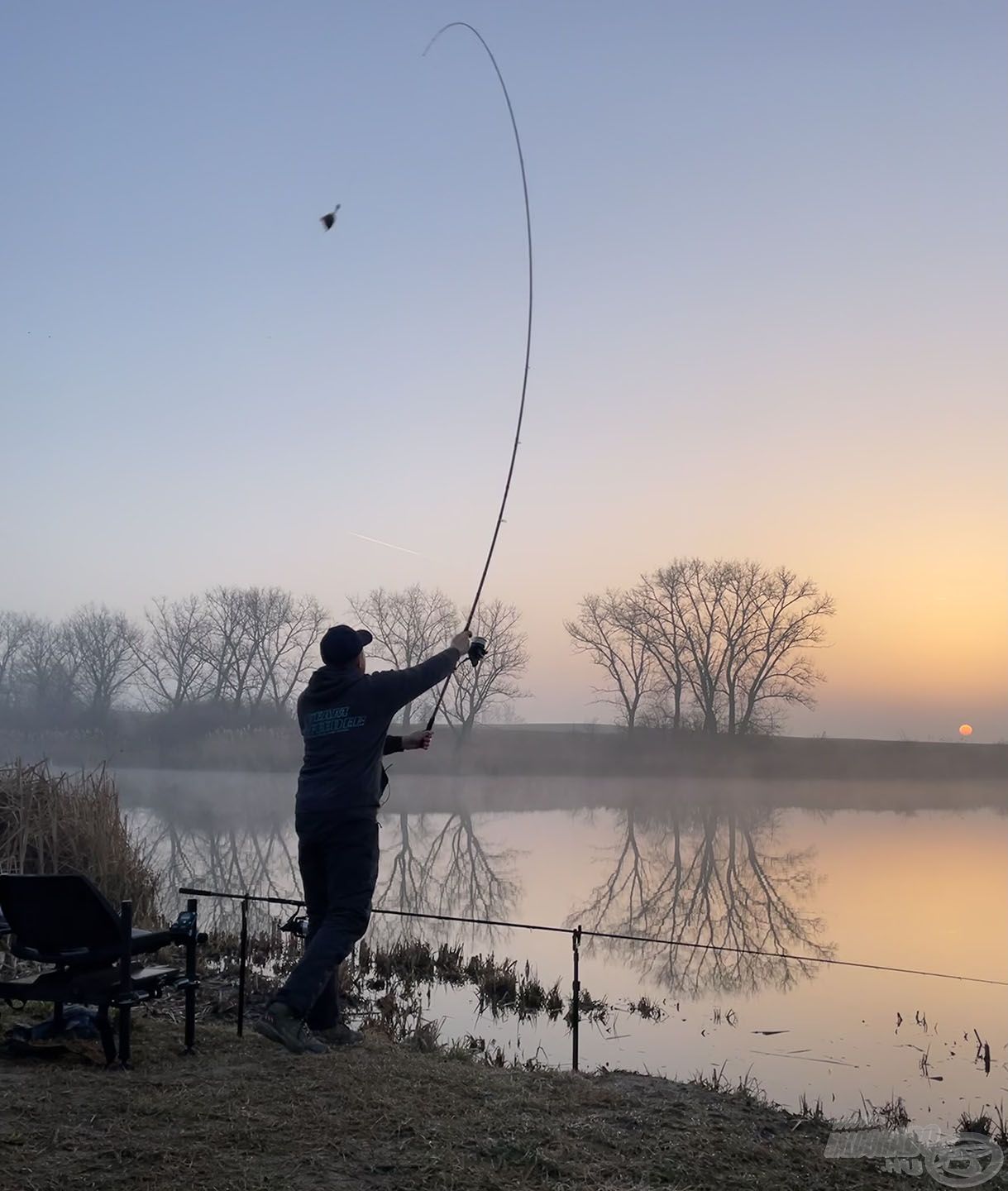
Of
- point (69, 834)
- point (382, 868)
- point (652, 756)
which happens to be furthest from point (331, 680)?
point (652, 756)

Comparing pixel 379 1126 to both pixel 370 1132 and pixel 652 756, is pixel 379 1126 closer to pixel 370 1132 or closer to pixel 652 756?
pixel 370 1132

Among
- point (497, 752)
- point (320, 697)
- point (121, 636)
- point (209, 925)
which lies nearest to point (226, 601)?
point (121, 636)

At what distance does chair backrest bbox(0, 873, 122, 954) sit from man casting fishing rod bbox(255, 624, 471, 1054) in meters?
0.74

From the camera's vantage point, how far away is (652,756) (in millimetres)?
40000

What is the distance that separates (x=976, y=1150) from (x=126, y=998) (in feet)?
10.3

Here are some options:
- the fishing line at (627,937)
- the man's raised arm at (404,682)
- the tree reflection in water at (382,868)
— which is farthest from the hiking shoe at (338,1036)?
the tree reflection in water at (382,868)

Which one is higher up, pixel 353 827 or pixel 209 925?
pixel 353 827

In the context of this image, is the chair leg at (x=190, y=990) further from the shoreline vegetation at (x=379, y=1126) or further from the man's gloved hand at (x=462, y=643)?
the man's gloved hand at (x=462, y=643)

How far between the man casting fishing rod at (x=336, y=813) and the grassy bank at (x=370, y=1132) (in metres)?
0.28

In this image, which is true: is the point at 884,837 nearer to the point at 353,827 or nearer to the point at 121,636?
the point at 353,827

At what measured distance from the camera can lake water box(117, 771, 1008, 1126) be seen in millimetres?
6473

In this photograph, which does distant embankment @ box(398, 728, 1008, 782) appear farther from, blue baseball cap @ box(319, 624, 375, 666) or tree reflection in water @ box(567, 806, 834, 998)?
blue baseball cap @ box(319, 624, 375, 666)

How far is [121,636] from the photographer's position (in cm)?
4919

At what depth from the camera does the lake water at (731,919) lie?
647cm
